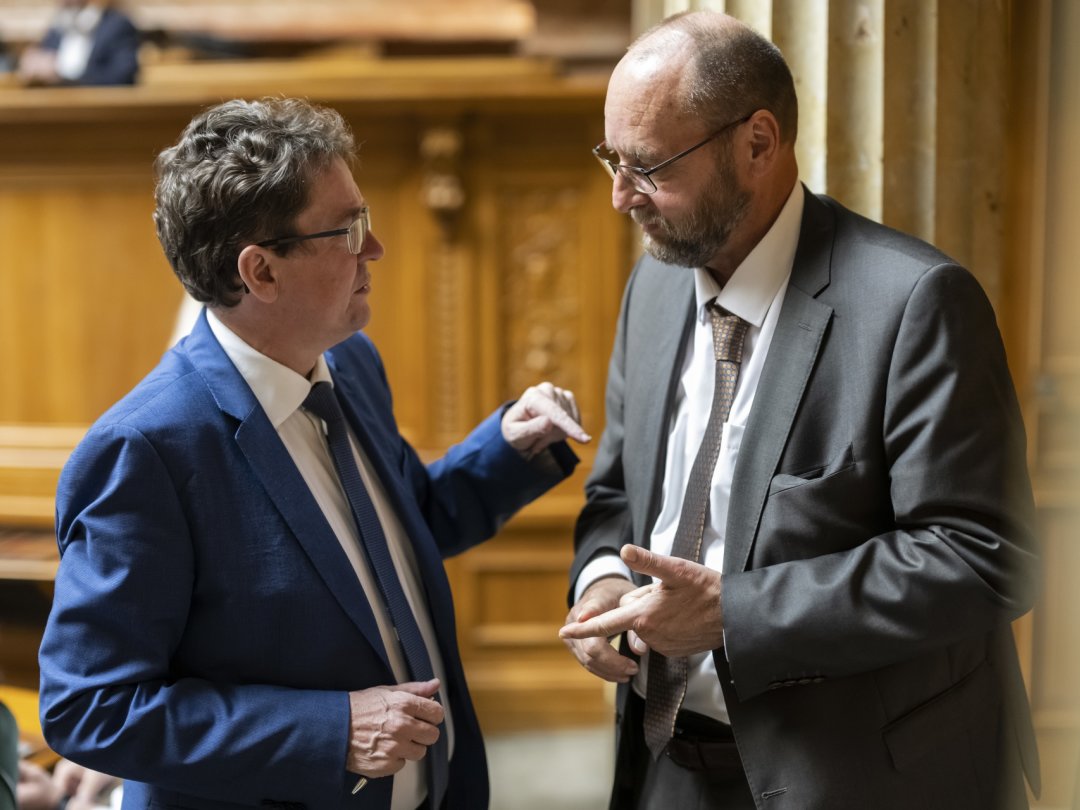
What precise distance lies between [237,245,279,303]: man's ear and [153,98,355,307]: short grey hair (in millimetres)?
17

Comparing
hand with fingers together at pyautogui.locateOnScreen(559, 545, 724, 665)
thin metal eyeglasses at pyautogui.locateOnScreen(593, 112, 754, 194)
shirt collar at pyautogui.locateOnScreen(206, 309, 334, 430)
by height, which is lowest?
hand with fingers together at pyautogui.locateOnScreen(559, 545, 724, 665)

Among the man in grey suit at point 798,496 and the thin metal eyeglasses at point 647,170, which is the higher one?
the thin metal eyeglasses at point 647,170

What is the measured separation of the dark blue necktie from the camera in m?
1.77

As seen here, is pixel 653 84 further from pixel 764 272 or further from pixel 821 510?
pixel 821 510

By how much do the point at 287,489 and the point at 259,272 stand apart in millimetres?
319

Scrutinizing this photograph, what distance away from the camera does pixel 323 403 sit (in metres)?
1.82

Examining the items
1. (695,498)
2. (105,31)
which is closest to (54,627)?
(695,498)

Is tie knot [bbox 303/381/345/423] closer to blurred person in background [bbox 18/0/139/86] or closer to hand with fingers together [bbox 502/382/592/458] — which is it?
hand with fingers together [bbox 502/382/592/458]

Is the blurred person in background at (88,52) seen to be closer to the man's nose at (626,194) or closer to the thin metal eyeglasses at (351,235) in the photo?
the thin metal eyeglasses at (351,235)

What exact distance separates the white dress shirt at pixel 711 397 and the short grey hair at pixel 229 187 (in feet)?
2.10

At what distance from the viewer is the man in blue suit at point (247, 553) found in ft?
5.09

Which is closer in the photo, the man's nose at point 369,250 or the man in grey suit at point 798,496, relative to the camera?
the man in grey suit at point 798,496

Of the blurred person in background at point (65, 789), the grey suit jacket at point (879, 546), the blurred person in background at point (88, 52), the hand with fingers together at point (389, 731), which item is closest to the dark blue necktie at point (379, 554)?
the hand with fingers together at point (389, 731)

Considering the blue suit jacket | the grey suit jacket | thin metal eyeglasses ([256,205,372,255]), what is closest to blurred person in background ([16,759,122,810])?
the blue suit jacket
